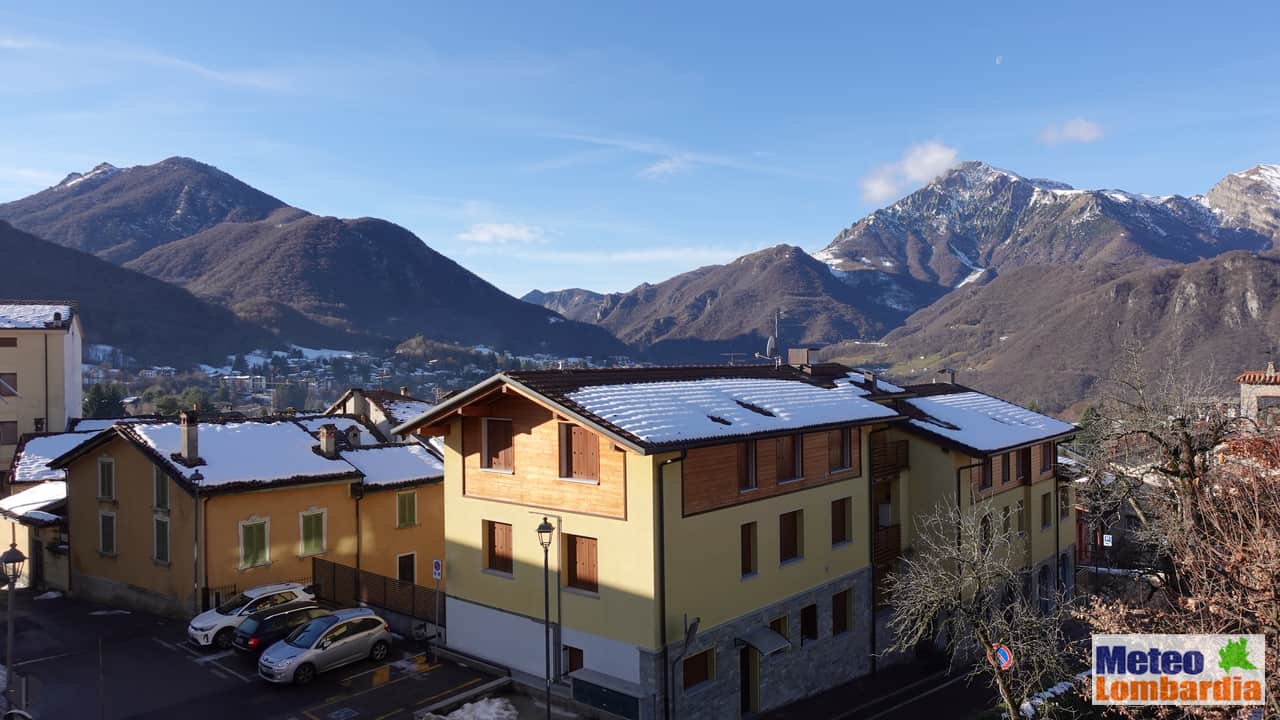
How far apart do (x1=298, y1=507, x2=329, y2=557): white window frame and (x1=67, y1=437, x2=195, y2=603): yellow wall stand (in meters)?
3.98

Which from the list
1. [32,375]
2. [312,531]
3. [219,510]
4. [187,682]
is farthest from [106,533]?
[32,375]

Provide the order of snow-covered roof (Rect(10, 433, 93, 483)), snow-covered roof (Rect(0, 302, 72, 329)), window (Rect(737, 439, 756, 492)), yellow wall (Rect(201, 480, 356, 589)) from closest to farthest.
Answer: window (Rect(737, 439, 756, 492)) < yellow wall (Rect(201, 480, 356, 589)) < snow-covered roof (Rect(10, 433, 93, 483)) < snow-covered roof (Rect(0, 302, 72, 329))

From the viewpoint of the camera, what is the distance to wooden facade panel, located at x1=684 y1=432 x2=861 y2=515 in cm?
2269

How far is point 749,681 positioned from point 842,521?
703cm

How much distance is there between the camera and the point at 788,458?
26.5m

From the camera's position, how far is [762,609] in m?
24.6

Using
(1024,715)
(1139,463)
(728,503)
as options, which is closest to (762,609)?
(728,503)

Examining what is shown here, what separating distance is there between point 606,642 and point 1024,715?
11302 mm

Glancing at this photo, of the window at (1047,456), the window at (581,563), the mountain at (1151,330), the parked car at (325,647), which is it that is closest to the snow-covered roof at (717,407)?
the window at (581,563)

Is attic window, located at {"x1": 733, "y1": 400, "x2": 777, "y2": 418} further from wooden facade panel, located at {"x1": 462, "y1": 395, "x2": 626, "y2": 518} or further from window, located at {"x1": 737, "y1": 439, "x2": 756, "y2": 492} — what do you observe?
A: wooden facade panel, located at {"x1": 462, "y1": 395, "x2": 626, "y2": 518}

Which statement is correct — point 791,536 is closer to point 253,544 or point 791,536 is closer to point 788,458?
point 788,458

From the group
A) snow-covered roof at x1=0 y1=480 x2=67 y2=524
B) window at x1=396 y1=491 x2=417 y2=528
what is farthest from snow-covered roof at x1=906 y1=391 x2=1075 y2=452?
snow-covered roof at x1=0 y1=480 x2=67 y2=524

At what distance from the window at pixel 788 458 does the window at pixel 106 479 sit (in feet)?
86.8

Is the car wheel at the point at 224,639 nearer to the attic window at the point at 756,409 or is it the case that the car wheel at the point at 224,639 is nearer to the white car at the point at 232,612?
the white car at the point at 232,612
